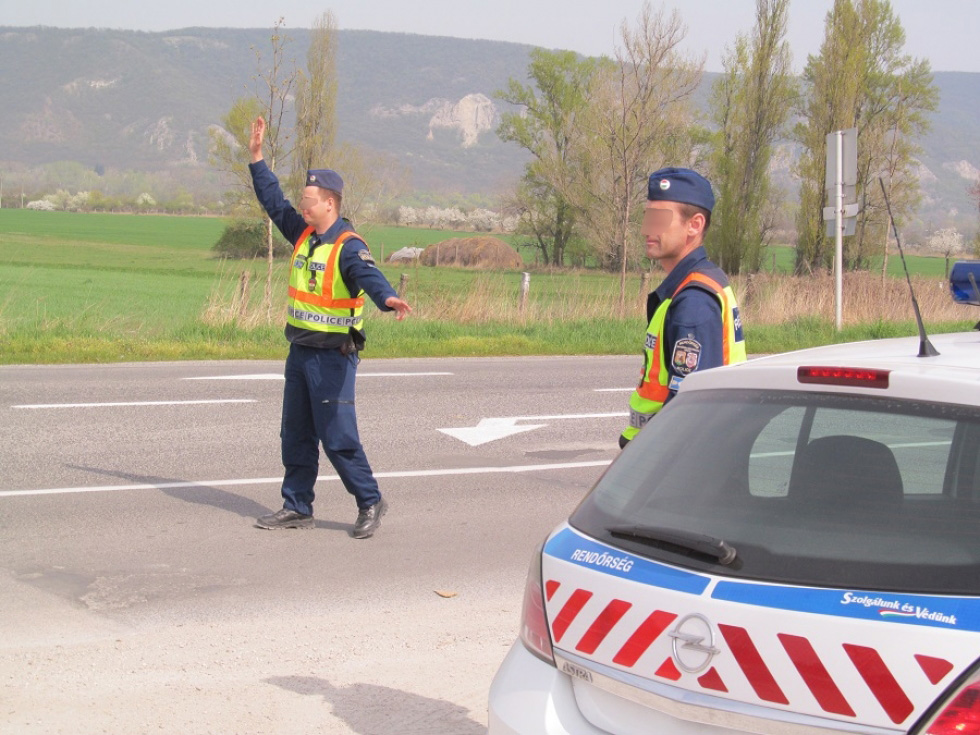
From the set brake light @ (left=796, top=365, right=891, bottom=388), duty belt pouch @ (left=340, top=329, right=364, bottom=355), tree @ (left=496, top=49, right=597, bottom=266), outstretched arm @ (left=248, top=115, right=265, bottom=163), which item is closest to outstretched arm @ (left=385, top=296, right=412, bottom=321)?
duty belt pouch @ (left=340, top=329, right=364, bottom=355)

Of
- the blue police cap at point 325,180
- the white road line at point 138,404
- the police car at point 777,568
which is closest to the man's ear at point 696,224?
the police car at point 777,568

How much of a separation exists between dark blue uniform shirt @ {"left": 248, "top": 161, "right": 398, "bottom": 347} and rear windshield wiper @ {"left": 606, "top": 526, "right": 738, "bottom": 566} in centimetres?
351

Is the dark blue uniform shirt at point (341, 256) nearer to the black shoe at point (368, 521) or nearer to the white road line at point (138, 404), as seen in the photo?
the black shoe at point (368, 521)

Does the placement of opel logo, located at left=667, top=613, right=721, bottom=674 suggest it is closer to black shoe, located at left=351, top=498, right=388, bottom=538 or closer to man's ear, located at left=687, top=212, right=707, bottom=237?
man's ear, located at left=687, top=212, right=707, bottom=237

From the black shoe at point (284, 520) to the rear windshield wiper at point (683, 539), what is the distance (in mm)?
4311

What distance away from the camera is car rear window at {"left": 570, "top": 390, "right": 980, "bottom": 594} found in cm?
239

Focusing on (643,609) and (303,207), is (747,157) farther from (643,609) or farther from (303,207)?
(643,609)

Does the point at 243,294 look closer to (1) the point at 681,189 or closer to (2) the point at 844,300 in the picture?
(2) the point at 844,300

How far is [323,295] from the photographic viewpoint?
648cm

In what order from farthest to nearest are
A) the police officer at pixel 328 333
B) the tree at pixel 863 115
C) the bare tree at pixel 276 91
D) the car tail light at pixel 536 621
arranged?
the tree at pixel 863 115 → the bare tree at pixel 276 91 → the police officer at pixel 328 333 → the car tail light at pixel 536 621

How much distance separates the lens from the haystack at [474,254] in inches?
2419

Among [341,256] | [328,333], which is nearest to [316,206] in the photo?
[341,256]

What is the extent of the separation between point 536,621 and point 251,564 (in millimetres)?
3588

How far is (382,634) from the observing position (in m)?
5.06
